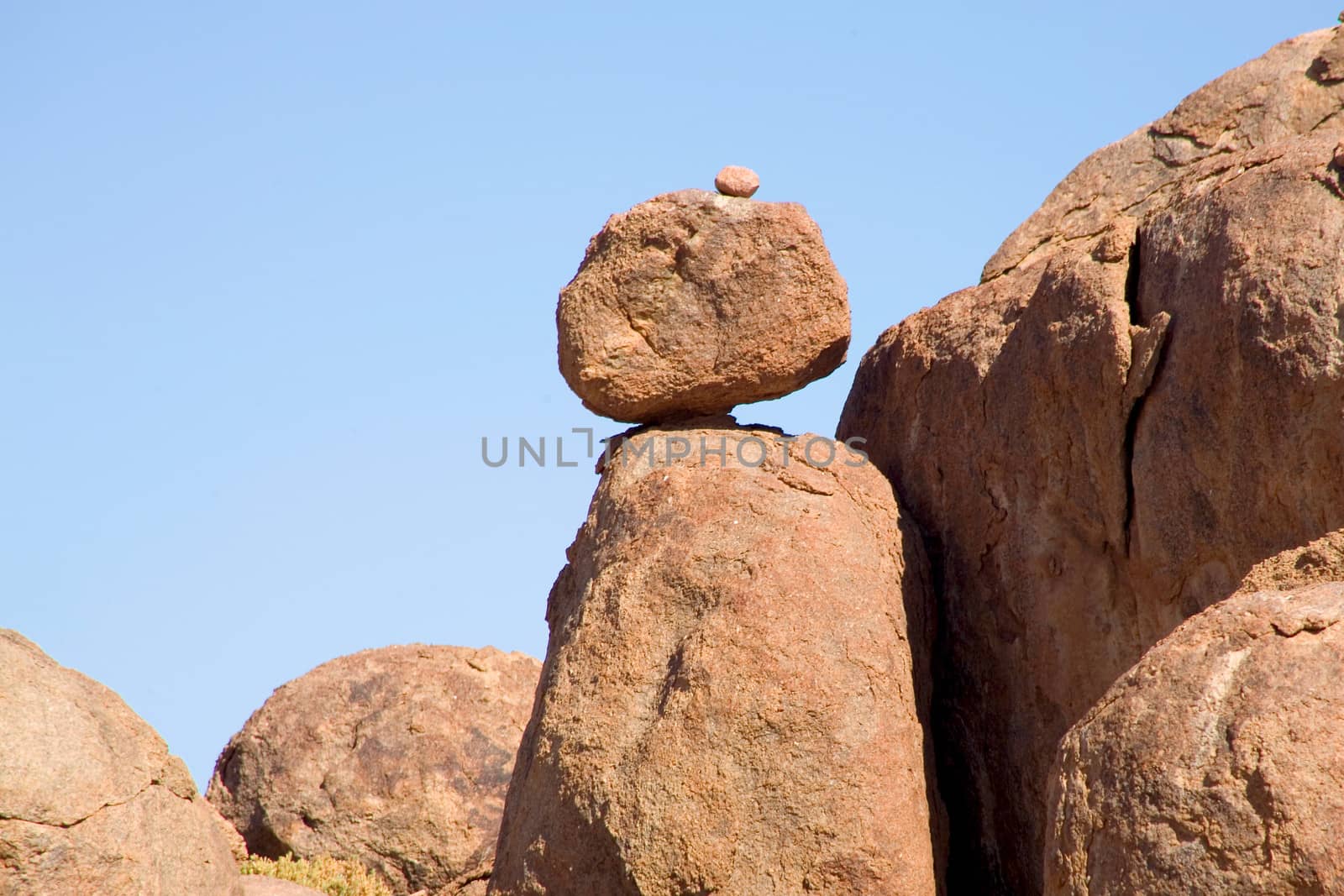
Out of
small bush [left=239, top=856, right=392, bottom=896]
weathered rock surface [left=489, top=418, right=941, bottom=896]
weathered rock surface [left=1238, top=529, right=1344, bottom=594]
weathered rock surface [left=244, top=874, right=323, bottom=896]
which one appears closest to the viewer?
weathered rock surface [left=1238, top=529, right=1344, bottom=594]

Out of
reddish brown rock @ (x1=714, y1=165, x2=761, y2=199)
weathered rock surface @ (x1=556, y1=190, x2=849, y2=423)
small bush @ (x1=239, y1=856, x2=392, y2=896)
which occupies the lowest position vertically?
small bush @ (x1=239, y1=856, x2=392, y2=896)

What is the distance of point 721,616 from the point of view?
615cm

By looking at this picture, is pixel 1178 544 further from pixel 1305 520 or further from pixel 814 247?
pixel 814 247

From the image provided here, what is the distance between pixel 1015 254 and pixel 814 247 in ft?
3.24

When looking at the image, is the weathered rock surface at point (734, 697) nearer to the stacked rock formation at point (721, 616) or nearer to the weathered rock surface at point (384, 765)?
the stacked rock formation at point (721, 616)

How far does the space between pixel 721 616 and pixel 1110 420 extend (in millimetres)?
1696

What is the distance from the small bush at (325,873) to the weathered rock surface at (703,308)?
15.5ft

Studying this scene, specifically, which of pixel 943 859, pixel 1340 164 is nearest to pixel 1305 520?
pixel 1340 164

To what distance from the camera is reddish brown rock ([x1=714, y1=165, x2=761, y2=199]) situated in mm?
7273

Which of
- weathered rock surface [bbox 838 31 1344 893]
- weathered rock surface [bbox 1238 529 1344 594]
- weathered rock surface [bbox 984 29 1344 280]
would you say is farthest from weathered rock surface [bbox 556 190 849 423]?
weathered rock surface [bbox 1238 529 1344 594]

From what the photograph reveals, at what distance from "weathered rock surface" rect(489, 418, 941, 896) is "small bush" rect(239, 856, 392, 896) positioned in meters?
4.22

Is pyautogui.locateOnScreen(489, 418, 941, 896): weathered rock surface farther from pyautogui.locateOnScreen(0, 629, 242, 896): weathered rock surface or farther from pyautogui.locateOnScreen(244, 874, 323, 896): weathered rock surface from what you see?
pyautogui.locateOnScreen(244, 874, 323, 896): weathered rock surface

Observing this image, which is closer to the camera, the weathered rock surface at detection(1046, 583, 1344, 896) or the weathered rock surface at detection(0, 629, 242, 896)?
the weathered rock surface at detection(1046, 583, 1344, 896)

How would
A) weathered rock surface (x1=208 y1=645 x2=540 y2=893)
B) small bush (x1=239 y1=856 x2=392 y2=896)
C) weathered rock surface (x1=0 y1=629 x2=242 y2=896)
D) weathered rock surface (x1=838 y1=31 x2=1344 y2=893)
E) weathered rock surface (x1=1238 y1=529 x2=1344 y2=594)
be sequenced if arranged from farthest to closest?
weathered rock surface (x1=208 y1=645 x2=540 y2=893)
small bush (x1=239 y1=856 x2=392 y2=896)
weathered rock surface (x1=0 y1=629 x2=242 y2=896)
weathered rock surface (x1=838 y1=31 x2=1344 y2=893)
weathered rock surface (x1=1238 y1=529 x2=1344 y2=594)
